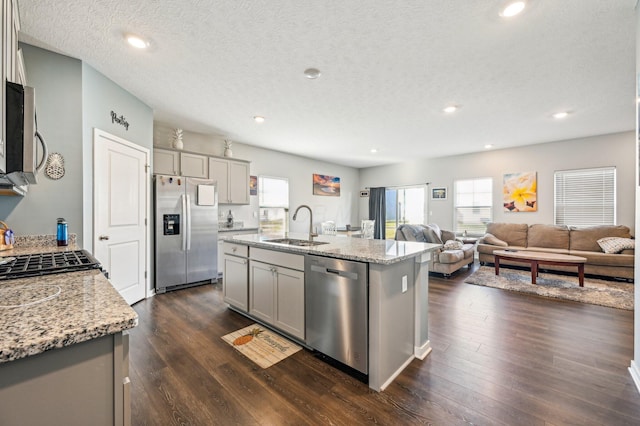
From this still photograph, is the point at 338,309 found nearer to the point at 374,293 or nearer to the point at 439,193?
the point at 374,293

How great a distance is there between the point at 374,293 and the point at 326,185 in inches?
236

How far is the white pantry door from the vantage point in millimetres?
2912

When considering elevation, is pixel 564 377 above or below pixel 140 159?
below

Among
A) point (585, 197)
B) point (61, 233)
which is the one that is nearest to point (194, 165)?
point (61, 233)

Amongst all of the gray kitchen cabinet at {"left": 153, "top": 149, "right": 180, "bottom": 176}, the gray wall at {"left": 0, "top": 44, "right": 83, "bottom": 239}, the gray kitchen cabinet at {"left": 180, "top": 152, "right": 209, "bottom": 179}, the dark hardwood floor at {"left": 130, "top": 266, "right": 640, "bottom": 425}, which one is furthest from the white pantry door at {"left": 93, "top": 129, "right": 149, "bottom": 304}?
the dark hardwood floor at {"left": 130, "top": 266, "right": 640, "bottom": 425}

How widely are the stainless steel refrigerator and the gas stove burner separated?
223 centimetres

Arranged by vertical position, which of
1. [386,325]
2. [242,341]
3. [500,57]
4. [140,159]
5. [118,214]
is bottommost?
[242,341]

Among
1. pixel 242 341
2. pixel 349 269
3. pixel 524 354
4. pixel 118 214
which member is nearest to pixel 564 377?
pixel 524 354

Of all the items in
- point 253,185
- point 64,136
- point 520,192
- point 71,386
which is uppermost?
point 64,136

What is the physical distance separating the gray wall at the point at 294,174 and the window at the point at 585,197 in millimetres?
4902

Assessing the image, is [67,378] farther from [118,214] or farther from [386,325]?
[118,214]

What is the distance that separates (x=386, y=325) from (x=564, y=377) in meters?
1.35

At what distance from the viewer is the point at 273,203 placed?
6246 millimetres

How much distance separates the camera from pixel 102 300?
937 millimetres
